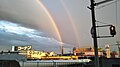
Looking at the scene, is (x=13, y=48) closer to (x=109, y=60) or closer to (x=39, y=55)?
(x=39, y=55)

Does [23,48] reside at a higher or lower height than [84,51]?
higher

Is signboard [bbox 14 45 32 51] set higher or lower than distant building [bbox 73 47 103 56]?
higher

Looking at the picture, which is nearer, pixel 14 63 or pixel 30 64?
pixel 14 63

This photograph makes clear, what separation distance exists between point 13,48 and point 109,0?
95.8 meters

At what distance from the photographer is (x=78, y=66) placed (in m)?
40.0

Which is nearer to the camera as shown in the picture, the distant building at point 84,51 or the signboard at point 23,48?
the signboard at point 23,48

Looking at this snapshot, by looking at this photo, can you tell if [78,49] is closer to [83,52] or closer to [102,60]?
[83,52]

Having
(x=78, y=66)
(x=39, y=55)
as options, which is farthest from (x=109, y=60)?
(x=39, y=55)

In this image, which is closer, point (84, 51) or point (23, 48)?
point (23, 48)

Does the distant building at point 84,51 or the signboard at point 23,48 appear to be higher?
the signboard at point 23,48

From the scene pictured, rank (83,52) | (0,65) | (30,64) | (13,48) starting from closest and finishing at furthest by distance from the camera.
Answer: (0,65) < (30,64) < (13,48) < (83,52)

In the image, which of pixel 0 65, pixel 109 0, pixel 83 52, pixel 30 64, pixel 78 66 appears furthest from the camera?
pixel 83 52

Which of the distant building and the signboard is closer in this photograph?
the signboard

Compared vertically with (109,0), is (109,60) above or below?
below
